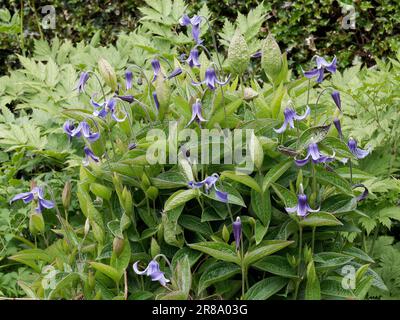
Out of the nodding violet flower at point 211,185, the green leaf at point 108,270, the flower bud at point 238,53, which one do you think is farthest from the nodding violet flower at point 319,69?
the green leaf at point 108,270

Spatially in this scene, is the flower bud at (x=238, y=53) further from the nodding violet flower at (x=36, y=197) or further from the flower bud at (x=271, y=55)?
the nodding violet flower at (x=36, y=197)

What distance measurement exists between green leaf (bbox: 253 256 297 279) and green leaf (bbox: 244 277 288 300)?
0.04 m

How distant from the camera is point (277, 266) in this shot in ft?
6.64

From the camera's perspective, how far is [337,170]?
7.23 feet

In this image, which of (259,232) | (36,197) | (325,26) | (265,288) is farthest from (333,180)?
(325,26)

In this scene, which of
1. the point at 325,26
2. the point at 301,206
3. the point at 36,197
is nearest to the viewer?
the point at 301,206

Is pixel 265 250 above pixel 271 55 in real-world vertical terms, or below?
below

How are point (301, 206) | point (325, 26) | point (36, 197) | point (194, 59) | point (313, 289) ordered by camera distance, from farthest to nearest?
1. point (325, 26)
2. point (194, 59)
3. point (36, 197)
4. point (313, 289)
5. point (301, 206)

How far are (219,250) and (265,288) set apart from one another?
0.66 ft

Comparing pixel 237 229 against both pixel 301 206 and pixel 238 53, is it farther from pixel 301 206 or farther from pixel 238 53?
pixel 238 53

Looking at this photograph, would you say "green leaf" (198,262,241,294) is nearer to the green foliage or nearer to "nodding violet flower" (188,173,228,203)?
the green foliage

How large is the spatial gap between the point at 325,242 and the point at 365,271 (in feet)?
0.61

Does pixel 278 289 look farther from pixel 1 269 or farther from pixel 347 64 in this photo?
pixel 347 64

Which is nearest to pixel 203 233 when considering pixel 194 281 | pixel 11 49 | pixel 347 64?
pixel 194 281
